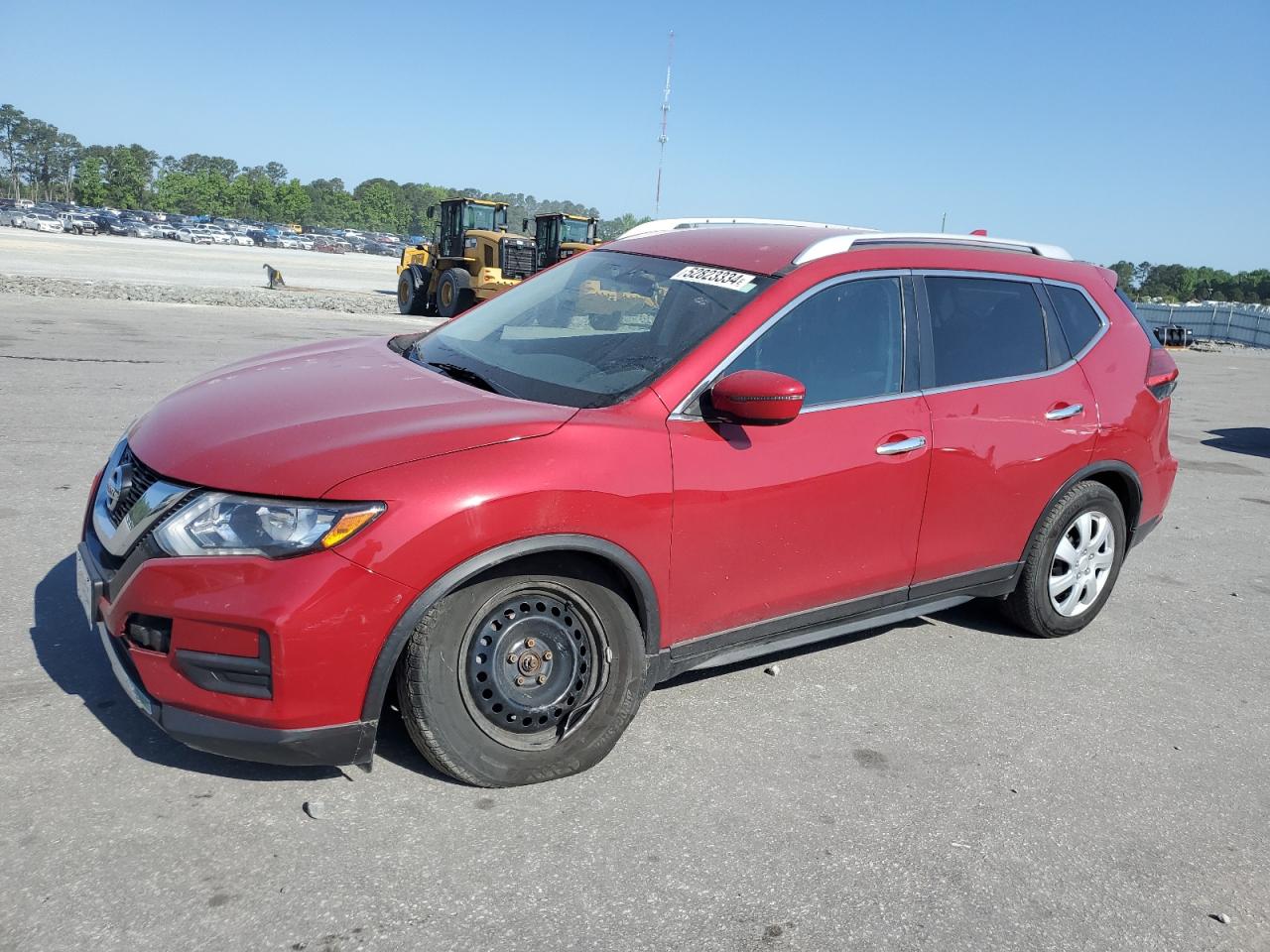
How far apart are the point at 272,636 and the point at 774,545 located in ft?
5.70

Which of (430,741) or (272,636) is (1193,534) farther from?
(272,636)

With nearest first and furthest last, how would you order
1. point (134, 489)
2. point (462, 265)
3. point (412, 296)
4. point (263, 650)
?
point (263, 650), point (134, 489), point (412, 296), point (462, 265)

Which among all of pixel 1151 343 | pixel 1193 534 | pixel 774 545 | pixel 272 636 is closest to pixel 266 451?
pixel 272 636

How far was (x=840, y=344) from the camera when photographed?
3920 millimetres

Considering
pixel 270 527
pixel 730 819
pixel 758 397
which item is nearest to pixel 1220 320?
pixel 758 397

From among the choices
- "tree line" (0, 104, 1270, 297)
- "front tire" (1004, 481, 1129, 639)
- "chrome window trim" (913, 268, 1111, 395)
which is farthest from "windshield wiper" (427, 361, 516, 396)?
"tree line" (0, 104, 1270, 297)

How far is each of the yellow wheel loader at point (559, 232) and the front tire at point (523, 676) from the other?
88.1ft

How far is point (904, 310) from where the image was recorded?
415 centimetres

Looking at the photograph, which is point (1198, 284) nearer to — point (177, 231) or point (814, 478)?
point (177, 231)

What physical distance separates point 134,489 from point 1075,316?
407cm

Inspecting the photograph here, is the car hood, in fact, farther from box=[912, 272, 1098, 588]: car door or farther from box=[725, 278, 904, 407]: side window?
box=[912, 272, 1098, 588]: car door

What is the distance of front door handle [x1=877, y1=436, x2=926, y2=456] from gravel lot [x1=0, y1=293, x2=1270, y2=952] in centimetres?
102

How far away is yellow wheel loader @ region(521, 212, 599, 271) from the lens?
29.6 m

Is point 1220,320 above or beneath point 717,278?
above
